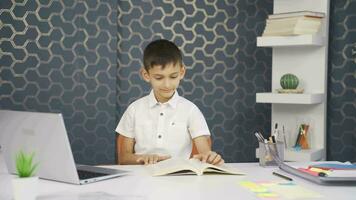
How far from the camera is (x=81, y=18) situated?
3.41 meters

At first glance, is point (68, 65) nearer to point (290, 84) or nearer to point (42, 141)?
point (290, 84)

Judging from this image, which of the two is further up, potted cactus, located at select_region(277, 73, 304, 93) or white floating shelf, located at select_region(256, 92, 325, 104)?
potted cactus, located at select_region(277, 73, 304, 93)

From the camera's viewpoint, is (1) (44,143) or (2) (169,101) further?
(2) (169,101)

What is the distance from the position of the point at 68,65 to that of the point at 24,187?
7.32 feet

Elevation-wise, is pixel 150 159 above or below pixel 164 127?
below

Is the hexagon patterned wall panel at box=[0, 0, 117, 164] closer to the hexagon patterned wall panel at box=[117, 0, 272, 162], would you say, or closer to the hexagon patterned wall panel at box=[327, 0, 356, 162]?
the hexagon patterned wall panel at box=[117, 0, 272, 162]

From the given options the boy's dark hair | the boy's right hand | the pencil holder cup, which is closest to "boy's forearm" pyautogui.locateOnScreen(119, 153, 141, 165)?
the boy's right hand

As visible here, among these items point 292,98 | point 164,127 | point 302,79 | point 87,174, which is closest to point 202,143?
point 164,127

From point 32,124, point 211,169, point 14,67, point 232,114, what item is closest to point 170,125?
point 211,169

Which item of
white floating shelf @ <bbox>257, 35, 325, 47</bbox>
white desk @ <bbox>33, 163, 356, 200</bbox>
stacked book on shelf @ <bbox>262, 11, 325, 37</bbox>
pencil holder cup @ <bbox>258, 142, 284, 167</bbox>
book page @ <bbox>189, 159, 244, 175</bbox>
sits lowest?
white desk @ <bbox>33, 163, 356, 200</bbox>

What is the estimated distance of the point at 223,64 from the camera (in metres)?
3.59

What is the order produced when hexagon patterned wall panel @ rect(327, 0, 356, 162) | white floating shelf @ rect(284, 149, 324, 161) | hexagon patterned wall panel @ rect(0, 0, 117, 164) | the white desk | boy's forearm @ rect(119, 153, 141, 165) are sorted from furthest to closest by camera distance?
hexagon patterned wall panel @ rect(0, 0, 117, 164) → hexagon patterned wall panel @ rect(327, 0, 356, 162) → white floating shelf @ rect(284, 149, 324, 161) → boy's forearm @ rect(119, 153, 141, 165) → the white desk

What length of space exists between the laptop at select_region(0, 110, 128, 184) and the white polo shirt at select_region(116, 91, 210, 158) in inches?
27.0

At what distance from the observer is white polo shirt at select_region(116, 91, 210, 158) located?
2426mm
